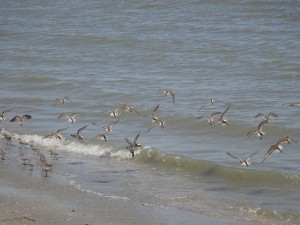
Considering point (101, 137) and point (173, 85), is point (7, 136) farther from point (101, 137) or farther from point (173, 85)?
point (173, 85)

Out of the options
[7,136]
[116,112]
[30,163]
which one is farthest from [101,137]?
[30,163]

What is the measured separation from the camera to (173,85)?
84.0 feet

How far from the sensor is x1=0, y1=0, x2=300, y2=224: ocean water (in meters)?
15.4

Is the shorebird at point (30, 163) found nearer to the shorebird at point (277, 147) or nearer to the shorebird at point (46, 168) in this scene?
the shorebird at point (46, 168)

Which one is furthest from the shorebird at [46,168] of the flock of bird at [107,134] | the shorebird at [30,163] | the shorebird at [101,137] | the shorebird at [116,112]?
the shorebird at [116,112]

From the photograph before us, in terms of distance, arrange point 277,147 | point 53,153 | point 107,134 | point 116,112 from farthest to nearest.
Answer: point 116,112 → point 107,134 → point 53,153 → point 277,147

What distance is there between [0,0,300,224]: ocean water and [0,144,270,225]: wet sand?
569mm

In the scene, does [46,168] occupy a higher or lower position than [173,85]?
higher

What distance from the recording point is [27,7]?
49875mm

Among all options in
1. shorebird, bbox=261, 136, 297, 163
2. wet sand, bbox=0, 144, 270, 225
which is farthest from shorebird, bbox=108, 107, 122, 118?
wet sand, bbox=0, 144, 270, 225

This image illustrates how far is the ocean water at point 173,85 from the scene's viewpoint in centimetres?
1540

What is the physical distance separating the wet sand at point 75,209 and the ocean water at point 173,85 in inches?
22.4

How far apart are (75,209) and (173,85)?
13459mm

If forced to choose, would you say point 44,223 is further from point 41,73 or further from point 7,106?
point 41,73
